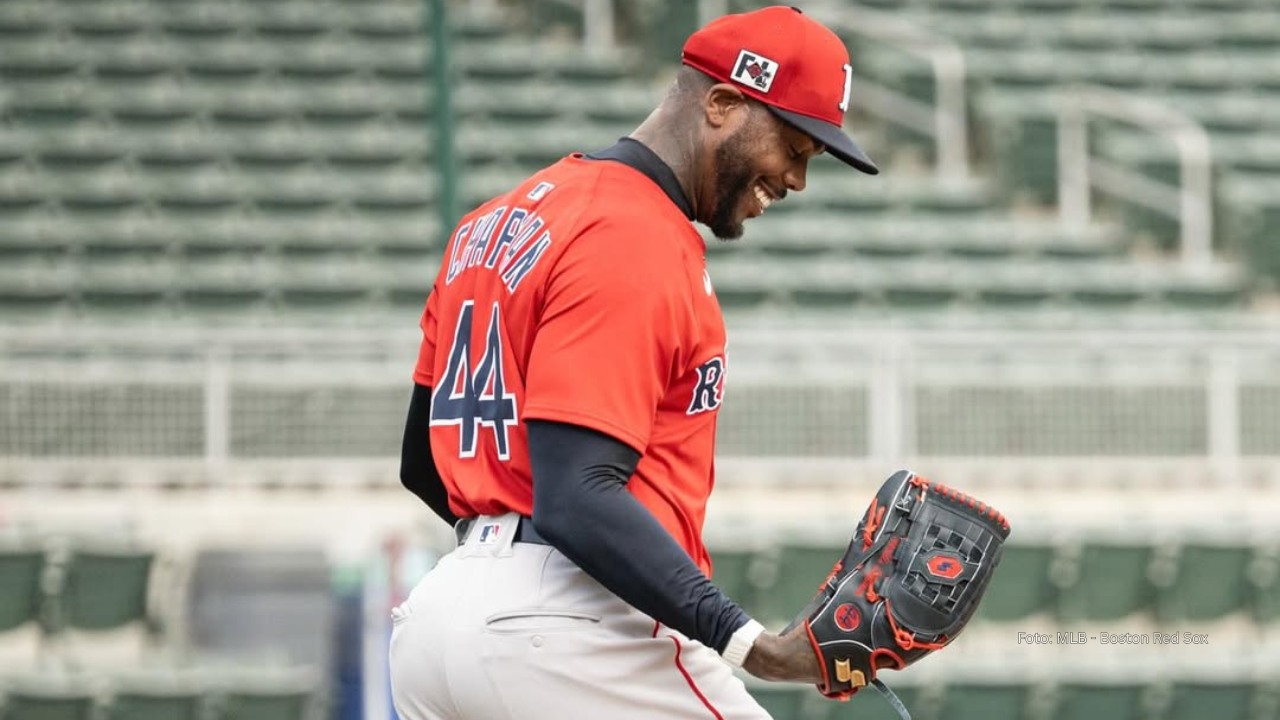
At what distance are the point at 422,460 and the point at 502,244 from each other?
0.44 m

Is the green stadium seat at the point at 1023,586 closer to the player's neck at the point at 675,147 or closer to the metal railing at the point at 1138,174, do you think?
the metal railing at the point at 1138,174

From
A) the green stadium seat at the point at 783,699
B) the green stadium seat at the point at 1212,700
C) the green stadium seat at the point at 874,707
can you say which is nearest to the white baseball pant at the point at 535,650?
the green stadium seat at the point at 783,699

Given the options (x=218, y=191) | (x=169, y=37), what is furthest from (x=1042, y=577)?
(x=169, y=37)

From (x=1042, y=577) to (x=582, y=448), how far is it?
19.3 ft

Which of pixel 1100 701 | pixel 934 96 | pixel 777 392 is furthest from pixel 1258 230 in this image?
pixel 1100 701

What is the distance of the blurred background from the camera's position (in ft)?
24.2

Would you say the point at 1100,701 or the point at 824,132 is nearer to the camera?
the point at 824,132

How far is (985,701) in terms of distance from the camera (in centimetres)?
668

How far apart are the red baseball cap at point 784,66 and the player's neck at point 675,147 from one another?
9 centimetres

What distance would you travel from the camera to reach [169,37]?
13047 mm

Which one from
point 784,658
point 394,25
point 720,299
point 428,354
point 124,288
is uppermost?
point 394,25

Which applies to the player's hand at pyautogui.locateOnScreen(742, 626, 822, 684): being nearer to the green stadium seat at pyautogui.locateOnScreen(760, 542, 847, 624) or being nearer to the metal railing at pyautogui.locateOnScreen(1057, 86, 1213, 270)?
the green stadium seat at pyautogui.locateOnScreen(760, 542, 847, 624)

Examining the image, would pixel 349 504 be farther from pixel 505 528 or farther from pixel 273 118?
pixel 505 528

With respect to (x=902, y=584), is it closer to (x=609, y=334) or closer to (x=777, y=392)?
(x=609, y=334)
